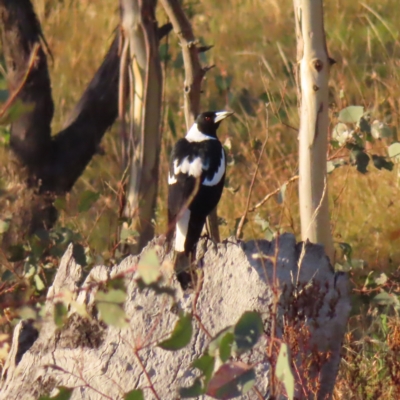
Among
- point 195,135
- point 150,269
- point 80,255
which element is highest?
point 150,269

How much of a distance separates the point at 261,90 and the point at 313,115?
410 cm

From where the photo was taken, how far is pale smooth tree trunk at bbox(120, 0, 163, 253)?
3908 millimetres

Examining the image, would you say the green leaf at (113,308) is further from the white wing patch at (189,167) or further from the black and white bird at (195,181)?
the white wing patch at (189,167)

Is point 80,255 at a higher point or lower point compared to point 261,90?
higher

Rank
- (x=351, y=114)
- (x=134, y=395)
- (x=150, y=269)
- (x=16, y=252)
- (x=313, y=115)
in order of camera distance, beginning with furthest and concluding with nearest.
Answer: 1. (x=16, y=252)
2. (x=351, y=114)
3. (x=313, y=115)
4. (x=134, y=395)
5. (x=150, y=269)

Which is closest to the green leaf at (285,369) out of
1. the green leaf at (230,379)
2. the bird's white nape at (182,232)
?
the green leaf at (230,379)

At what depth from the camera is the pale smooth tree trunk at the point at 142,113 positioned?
154 inches

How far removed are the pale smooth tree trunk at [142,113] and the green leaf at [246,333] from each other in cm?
211

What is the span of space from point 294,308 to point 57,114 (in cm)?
496

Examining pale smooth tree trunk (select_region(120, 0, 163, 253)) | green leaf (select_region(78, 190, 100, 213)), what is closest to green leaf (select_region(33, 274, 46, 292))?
green leaf (select_region(78, 190, 100, 213))

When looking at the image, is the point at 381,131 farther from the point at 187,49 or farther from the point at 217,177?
the point at 187,49

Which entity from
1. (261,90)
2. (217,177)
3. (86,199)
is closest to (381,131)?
(217,177)

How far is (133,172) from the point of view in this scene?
407 cm

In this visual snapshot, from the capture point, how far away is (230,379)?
5.89ft
